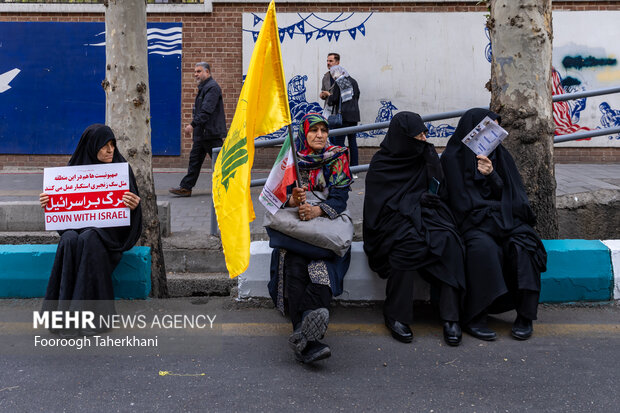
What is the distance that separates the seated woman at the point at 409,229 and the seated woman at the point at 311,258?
0.25 metres

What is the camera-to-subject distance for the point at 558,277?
16.4 feet

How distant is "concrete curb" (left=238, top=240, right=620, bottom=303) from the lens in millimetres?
4965

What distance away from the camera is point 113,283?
5094 millimetres

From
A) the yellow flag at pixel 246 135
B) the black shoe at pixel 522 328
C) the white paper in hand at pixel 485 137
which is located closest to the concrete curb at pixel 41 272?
the yellow flag at pixel 246 135

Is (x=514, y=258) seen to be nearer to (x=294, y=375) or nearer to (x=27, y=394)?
(x=294, y=375)

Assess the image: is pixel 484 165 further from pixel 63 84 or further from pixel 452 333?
pixel 63 84

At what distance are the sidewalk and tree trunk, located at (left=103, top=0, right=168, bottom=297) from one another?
4.59 ft

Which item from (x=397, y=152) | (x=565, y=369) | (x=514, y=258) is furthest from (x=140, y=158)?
(x=565, y=369)

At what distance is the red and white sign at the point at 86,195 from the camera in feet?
15.4

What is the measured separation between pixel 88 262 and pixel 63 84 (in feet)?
27.0

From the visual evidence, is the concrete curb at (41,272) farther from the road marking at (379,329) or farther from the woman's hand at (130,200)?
the road marking at (379,329)

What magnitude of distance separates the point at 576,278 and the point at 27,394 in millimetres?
3800

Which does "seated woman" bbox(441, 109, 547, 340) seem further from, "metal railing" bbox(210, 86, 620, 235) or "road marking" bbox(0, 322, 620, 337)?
"metal railing" bbox(210, 86, 620, 235)

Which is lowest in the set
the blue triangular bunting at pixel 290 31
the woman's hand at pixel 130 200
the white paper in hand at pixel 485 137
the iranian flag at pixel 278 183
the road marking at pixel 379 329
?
→ the road marking at pixel 379 329
